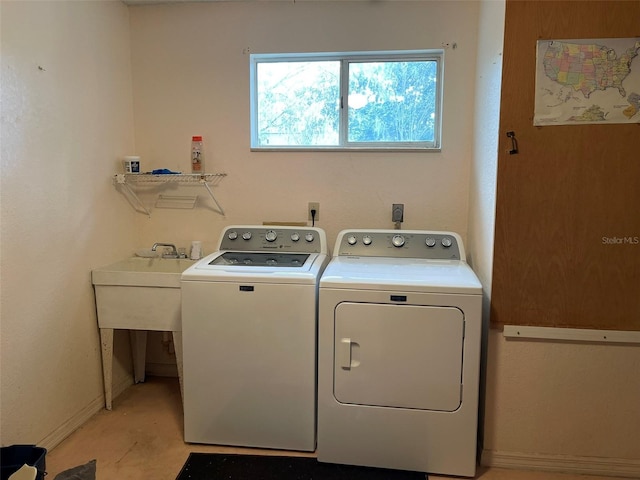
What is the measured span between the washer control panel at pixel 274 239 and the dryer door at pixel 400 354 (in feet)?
2.03

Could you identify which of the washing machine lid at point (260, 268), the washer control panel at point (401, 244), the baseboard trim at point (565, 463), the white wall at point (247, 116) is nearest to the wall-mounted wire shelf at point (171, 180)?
the white wall at point (247, 116)

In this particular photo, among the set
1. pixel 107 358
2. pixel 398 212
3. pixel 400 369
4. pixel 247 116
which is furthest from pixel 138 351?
pixel 398 212

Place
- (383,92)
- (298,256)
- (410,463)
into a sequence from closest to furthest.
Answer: (410,463)
(298,256)
(383,92)

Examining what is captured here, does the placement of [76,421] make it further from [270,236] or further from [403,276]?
[403,276]

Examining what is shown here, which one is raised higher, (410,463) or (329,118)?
(329,118)

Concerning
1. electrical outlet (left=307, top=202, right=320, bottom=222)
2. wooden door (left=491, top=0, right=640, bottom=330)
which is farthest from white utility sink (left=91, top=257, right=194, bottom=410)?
wooden door (left=491, top=0, right=640, bottom=330)

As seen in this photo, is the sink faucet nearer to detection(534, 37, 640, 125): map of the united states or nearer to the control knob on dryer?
the control knob on dryer

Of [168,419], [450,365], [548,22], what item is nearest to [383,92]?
[548,22]

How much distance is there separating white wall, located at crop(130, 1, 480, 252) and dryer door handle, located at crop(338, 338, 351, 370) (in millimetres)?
885

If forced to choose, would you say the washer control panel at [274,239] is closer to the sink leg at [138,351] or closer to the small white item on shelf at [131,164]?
the small white item on shelf at [131,164]

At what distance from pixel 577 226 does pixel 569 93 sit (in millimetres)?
536

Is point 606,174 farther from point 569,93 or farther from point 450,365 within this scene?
point 450,365

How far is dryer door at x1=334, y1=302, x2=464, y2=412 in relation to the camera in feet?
6.07

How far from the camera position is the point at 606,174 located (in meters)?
1.79
